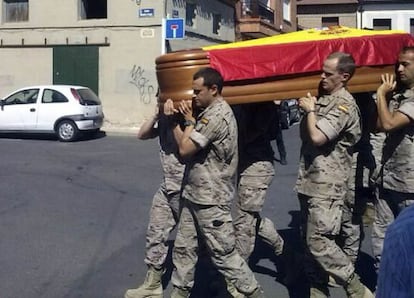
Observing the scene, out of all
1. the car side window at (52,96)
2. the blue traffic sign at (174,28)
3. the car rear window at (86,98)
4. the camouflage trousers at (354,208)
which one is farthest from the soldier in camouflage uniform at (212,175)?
the blue traffic sign at (174,28)

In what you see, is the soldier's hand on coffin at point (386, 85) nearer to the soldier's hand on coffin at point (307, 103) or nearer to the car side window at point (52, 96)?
the soldier's hand on coffin at point (307, 103)

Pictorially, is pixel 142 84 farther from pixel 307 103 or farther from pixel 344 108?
pixel 344 108

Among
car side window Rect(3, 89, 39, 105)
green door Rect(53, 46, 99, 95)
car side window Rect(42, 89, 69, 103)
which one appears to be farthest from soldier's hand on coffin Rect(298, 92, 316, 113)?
green door Rect(53, 46, 99, 95)

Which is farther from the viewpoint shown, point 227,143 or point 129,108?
point 129,108

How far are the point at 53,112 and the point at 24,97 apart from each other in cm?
109

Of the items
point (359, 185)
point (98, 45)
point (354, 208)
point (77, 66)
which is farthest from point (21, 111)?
point (354, 208)

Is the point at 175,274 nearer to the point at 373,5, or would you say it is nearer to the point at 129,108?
the point at 129,108

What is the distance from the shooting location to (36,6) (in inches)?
901

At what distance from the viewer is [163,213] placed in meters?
5.23

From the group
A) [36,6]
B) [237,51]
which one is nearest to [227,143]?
[237,51]

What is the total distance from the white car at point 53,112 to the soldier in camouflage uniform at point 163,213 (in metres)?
12.7

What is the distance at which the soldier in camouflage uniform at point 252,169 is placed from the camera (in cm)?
528

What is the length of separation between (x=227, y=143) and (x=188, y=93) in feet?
1.42

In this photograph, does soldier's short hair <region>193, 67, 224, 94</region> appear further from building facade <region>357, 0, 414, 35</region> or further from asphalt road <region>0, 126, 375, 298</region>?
building facade <region>357, 0, 414, 35</region>
